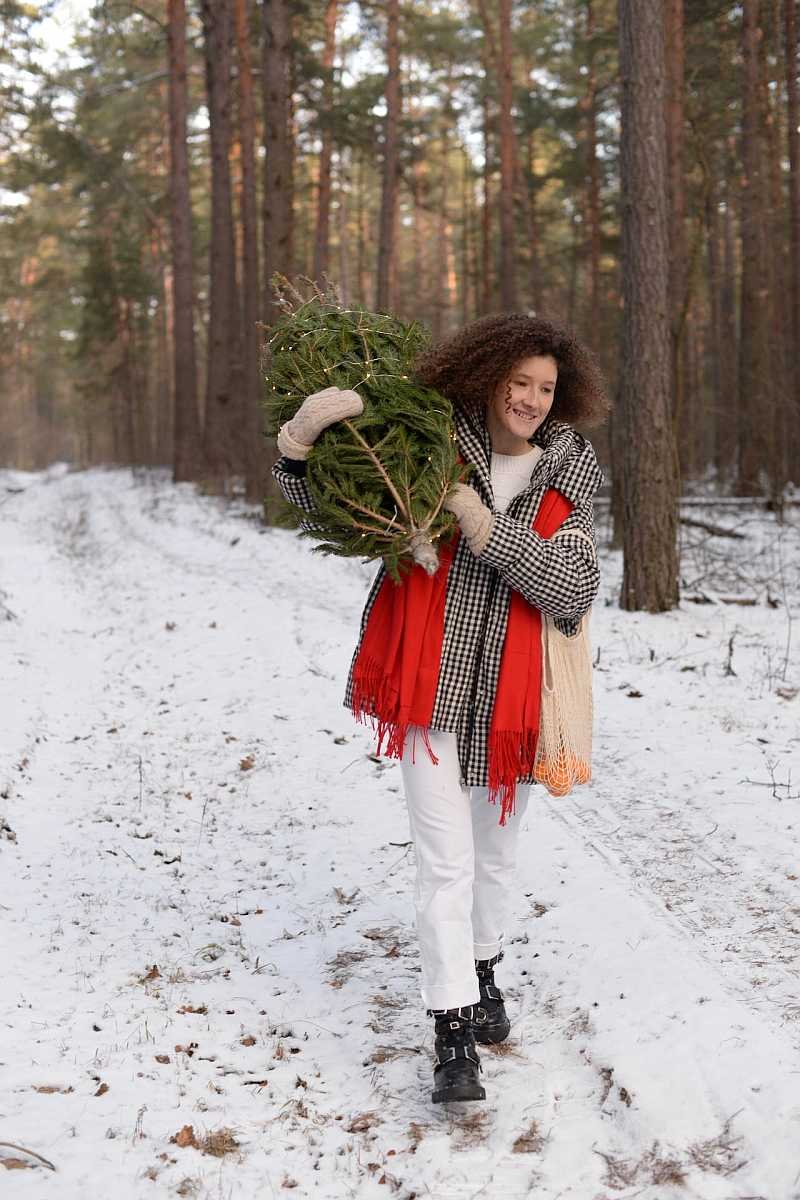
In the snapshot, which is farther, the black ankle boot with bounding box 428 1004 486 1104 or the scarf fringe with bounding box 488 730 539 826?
the scarf fringe with bounding box 488 730 539 826

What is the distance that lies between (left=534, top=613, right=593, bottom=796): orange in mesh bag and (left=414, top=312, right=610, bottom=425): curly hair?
717mm

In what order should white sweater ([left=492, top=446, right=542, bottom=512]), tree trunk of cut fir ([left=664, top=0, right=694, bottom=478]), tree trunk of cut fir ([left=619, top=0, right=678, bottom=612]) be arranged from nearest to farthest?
1. white sweater ([left=492, top=446, right=542, bottom=512])
2. tree trunk of cut fir ([left=619, top=0, right=678, bottom=612])
3. tree trunk of cut fir ([left=664, top=0, right=694, bottom=478])

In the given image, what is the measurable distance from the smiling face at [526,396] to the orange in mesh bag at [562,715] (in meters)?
0.58

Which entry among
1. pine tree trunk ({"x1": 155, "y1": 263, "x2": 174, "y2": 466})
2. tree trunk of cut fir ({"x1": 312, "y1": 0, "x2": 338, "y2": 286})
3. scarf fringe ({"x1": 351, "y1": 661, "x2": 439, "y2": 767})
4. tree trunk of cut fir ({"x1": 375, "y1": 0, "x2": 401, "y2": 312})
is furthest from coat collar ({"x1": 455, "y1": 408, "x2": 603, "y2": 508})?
pine tree trunk ({"x1": 155, "y1": 263, "x2": 174, "y2": 466})

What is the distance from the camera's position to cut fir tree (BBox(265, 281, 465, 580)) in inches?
118

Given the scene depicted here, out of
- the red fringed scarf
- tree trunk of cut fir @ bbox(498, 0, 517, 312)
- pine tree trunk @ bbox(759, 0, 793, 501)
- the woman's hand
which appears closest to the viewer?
the woman's hand

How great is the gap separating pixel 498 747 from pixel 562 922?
4.72ft

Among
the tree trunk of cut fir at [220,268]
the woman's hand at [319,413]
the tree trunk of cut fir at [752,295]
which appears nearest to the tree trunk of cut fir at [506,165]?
the tree trunk of cut fir at [752,295]

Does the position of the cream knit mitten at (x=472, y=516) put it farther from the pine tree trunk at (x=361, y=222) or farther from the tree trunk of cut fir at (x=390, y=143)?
the pine tree trunk at (x=361, y=222)

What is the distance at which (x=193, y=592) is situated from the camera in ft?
38.8

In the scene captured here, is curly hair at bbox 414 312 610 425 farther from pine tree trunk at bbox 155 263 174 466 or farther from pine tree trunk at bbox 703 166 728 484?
pine tree trunk at bbox 155 263 174 466

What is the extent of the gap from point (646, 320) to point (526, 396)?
6.69 m

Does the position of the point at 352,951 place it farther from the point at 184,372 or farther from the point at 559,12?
the point at 559,12

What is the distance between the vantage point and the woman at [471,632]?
124 inches
